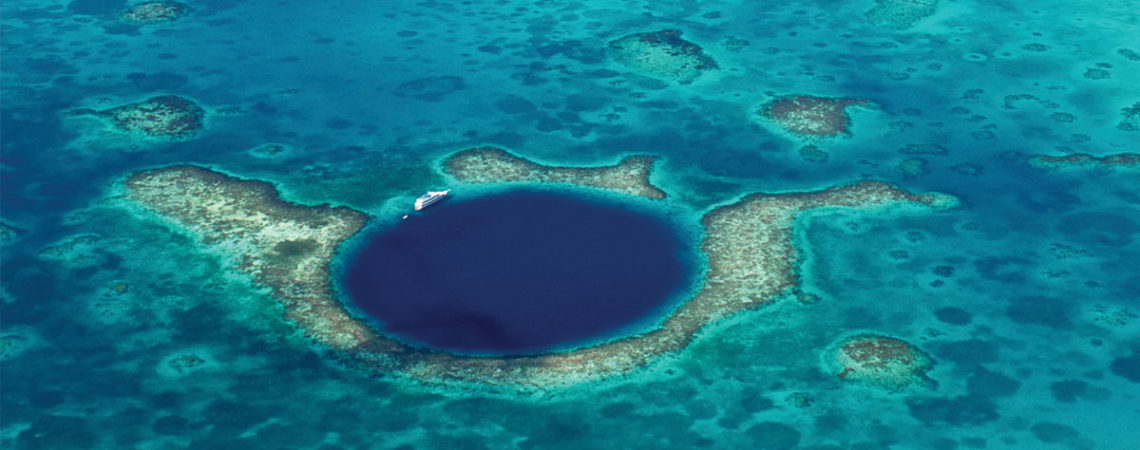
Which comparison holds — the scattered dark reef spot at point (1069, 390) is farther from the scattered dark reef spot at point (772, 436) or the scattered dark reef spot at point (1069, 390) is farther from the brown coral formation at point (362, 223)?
the brown coral formation at point (362, 223)

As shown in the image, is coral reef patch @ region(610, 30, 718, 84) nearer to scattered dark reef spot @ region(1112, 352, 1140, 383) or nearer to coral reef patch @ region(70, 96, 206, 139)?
coral reef patch @ region(70, 96, 206, 139)

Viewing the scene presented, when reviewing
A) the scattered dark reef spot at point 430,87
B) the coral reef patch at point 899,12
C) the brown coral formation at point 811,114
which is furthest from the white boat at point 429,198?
the coral reef patch at point 899,12

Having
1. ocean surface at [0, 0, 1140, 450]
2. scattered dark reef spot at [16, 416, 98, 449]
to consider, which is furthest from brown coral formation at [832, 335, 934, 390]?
scattered dark reef spot at [16, 416, 98, 449]

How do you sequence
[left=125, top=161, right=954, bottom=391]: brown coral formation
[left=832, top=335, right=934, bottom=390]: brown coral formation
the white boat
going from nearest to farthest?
[left=832, top=335, right=934, bottom=390]: brown coral formation < [left=125, top=161, right=954, bottom=391]: brown coral formation < the white boat

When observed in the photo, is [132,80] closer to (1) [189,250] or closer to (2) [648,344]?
(1) [189,250]

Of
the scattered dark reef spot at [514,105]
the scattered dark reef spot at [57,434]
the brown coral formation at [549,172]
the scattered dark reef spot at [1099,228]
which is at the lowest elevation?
the scattered dark reef spot at [57,434]

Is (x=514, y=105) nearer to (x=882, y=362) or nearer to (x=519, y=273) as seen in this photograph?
(x=519, y=273)

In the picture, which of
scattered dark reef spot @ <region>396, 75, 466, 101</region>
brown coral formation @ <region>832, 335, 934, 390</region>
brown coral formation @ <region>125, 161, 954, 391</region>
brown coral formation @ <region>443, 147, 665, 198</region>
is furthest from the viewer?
scattered dark reef spot @ <region>396, 75, 466, 101</region>

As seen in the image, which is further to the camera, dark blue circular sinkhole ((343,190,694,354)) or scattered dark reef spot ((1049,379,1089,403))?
dark blue circular sinkhole ((343,190,694,354))
